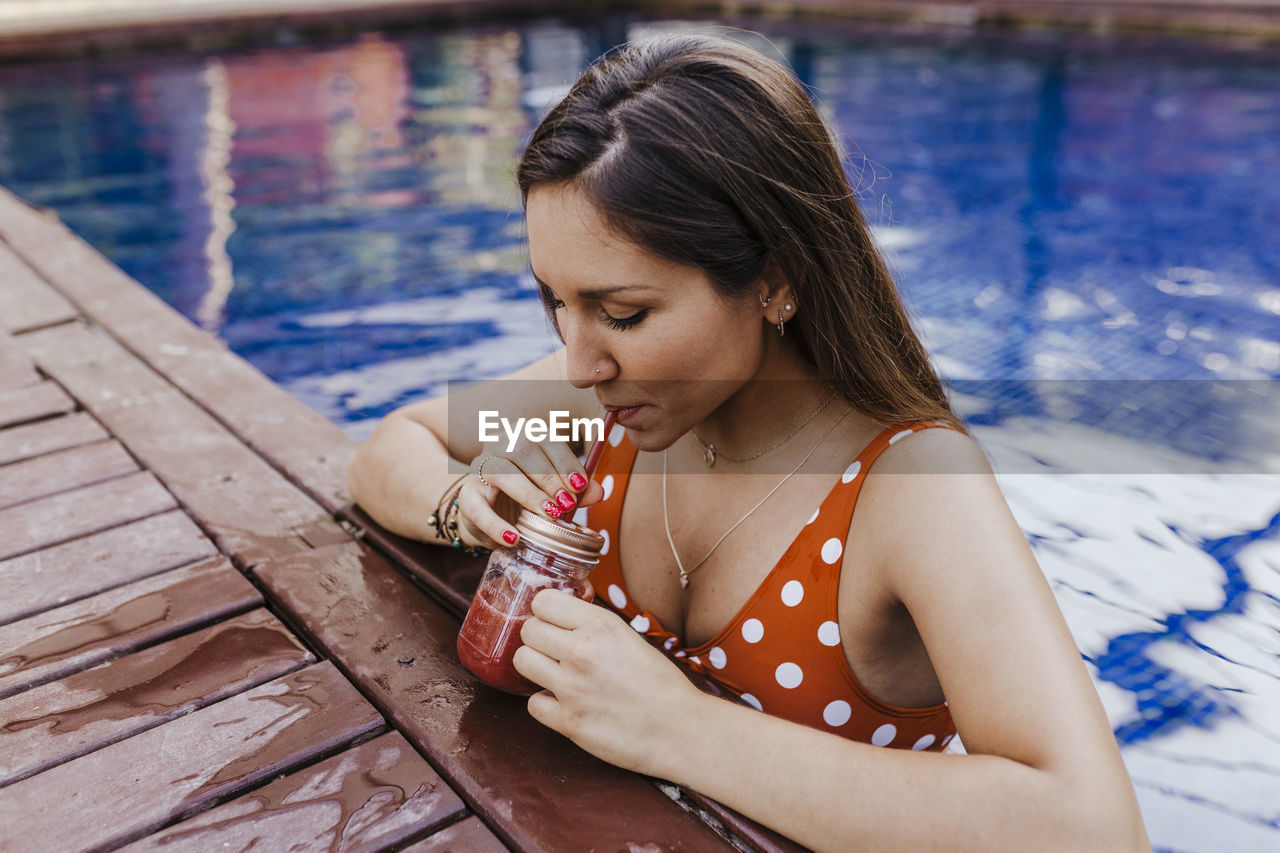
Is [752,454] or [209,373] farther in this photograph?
[209,373]

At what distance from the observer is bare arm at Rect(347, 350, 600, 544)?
1.98 m

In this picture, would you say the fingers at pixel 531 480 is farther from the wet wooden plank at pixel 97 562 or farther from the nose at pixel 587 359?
the wet wooden plank at pixel 97 562

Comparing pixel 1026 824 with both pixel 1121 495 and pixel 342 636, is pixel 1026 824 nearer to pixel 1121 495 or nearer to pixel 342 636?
pixel 342 636

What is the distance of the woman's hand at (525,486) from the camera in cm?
150

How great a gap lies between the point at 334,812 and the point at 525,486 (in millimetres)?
514

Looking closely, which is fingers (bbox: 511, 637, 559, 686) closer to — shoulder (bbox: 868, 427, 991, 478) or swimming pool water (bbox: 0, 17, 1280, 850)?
shoulder (bbox: 868, 427, 991, 478)

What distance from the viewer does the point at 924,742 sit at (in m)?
1.72

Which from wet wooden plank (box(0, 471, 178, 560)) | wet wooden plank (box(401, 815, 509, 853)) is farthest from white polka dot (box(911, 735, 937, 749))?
wet wooden plank (box(0, 471, 178, 560))

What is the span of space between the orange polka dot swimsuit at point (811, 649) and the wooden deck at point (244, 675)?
1.08 ft

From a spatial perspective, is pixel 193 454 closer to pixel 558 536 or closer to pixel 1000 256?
pixel 558 536

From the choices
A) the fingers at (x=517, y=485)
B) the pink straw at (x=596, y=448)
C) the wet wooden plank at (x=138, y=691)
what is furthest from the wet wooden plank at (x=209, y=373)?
the pink straw at (x=596, y=448)

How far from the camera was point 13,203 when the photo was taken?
536cm

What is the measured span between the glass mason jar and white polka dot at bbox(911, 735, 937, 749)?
A: 25.1 inches

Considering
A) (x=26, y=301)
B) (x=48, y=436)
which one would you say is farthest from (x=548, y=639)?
(x=26, y=301)
